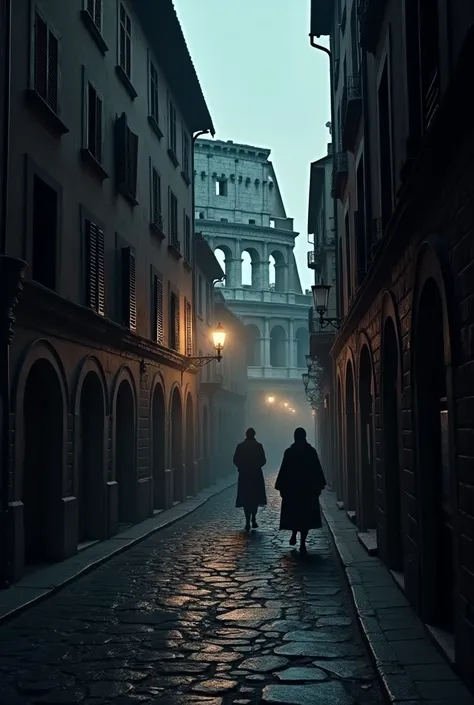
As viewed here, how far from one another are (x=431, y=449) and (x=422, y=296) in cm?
143

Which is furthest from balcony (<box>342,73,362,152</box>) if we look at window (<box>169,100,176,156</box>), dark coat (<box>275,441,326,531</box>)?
window (<box>169,100,176,156</box>)

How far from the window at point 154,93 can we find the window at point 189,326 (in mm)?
5992

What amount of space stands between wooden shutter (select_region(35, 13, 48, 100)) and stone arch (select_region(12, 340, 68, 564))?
11.5 feet

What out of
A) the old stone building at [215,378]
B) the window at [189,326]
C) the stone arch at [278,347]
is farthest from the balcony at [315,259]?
the stone arch at [278,347]

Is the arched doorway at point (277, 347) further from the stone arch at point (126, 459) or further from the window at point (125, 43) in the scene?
the window at point (125, 43)

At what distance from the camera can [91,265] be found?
13.3 meters

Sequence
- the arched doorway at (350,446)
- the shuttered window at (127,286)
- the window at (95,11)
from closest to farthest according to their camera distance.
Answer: the window at (95,11), the shuttered window at (127,286), the arched doorway at (350,446)

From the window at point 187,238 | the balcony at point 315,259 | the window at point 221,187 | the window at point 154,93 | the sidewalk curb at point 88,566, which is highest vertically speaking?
the window at point 221,187

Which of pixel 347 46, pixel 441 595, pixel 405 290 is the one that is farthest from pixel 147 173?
pixel 441 595

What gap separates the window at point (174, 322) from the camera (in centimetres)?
2132

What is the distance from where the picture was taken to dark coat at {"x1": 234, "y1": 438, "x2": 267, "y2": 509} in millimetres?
15906

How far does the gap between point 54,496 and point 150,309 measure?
25.3ft

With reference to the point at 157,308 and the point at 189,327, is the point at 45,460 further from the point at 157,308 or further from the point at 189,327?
the point at 189,327

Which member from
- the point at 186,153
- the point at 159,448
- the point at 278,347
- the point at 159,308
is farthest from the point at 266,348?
the point at 159,308
